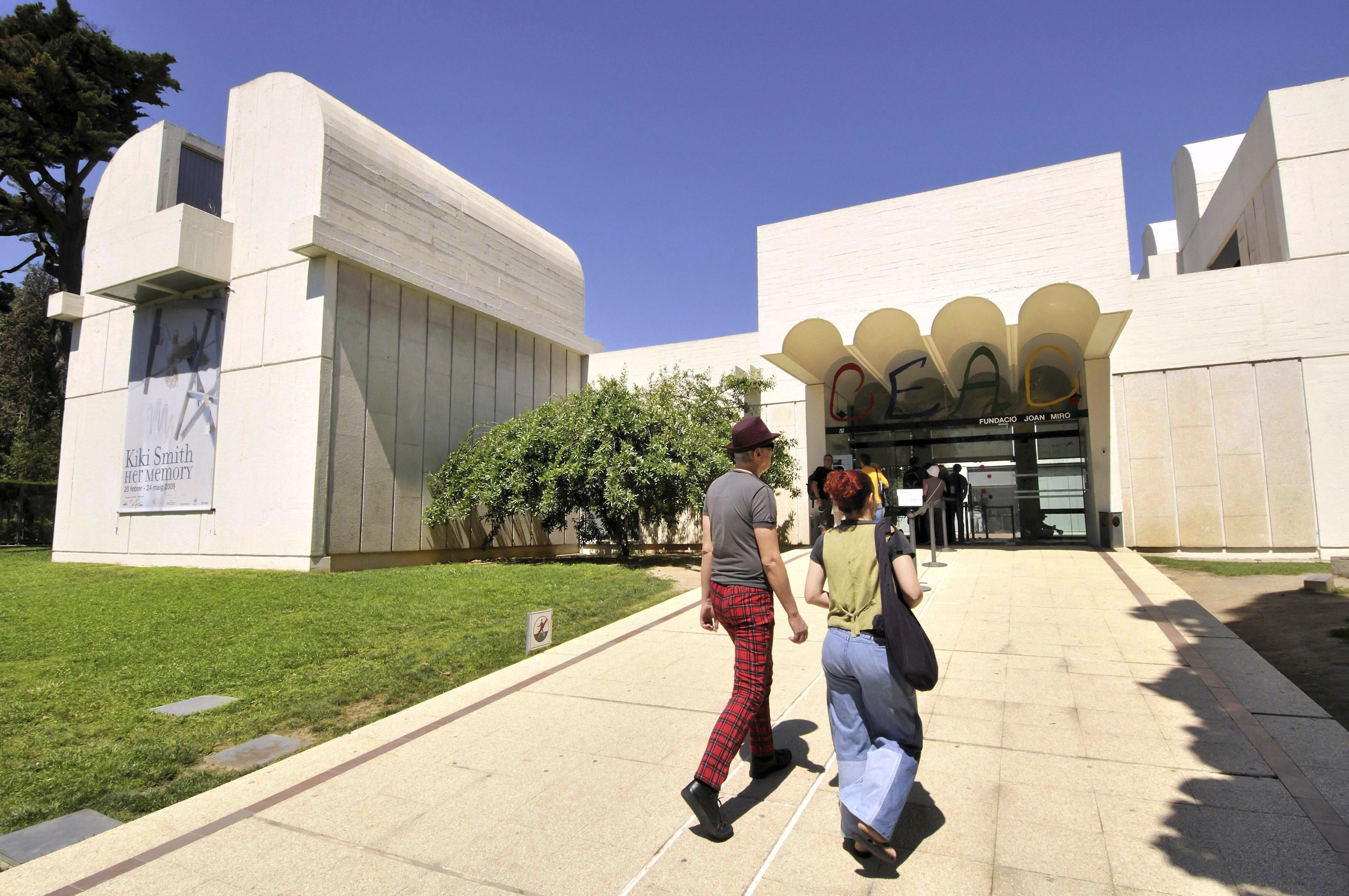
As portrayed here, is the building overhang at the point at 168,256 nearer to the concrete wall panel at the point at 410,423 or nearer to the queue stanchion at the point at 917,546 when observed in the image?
the concrete wall panel at the point at 410,423

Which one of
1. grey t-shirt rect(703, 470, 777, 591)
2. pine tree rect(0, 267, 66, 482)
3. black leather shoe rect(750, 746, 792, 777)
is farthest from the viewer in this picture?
pine tree rect(0, 267, 66, 482)

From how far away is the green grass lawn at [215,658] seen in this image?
3941 millimetres

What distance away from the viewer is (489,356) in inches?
656

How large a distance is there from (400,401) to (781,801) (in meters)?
12.7

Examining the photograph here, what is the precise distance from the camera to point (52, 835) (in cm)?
320

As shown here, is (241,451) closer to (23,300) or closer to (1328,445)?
(1328,445)

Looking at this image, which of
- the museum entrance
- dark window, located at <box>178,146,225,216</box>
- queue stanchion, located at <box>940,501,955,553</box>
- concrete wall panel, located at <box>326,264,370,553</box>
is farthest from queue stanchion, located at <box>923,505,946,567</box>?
dark window, located at <box>178,146,225,216</box>

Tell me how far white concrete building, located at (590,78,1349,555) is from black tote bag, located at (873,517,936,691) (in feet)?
37.1

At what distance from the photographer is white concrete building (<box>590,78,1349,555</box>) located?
41.8 ft

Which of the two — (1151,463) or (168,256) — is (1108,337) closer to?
(1151,463)

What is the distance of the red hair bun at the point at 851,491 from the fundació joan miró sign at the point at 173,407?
14319mm

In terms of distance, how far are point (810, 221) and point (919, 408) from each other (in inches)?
195

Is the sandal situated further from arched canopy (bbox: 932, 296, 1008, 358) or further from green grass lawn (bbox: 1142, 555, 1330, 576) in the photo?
arched canopy (bbox: 932, 296, 1008, 358)

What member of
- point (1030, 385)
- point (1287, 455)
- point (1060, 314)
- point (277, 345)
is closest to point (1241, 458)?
point (1287, 455)
